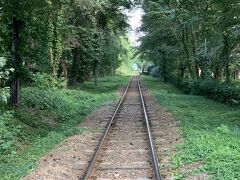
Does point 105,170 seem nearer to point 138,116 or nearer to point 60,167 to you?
point 60,167

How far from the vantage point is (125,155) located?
37.8 feet

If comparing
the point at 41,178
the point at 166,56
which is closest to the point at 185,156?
the point at 41,178

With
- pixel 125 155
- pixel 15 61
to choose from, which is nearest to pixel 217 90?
pixel 15 61

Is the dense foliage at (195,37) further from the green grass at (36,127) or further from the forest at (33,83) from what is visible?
the green grass at (36,127)

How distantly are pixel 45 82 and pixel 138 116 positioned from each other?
9686 millimetres

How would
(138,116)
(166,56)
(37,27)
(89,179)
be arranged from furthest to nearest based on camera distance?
(166,56) → (138,116) → (37,27) → (89,179)

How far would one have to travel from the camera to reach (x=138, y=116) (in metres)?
19.6

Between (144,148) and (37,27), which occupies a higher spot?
(37,27)

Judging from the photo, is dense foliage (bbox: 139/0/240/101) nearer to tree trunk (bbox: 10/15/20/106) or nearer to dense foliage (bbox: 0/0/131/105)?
dense foliage (bbox: 0/0/131/105)

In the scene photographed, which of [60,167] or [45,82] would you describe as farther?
[45,82]

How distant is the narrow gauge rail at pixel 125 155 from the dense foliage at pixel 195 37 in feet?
18.3

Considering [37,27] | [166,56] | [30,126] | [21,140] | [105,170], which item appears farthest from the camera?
[166,56]

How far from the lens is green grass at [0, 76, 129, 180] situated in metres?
11.2

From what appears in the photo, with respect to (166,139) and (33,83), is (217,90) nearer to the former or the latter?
(33,83)
